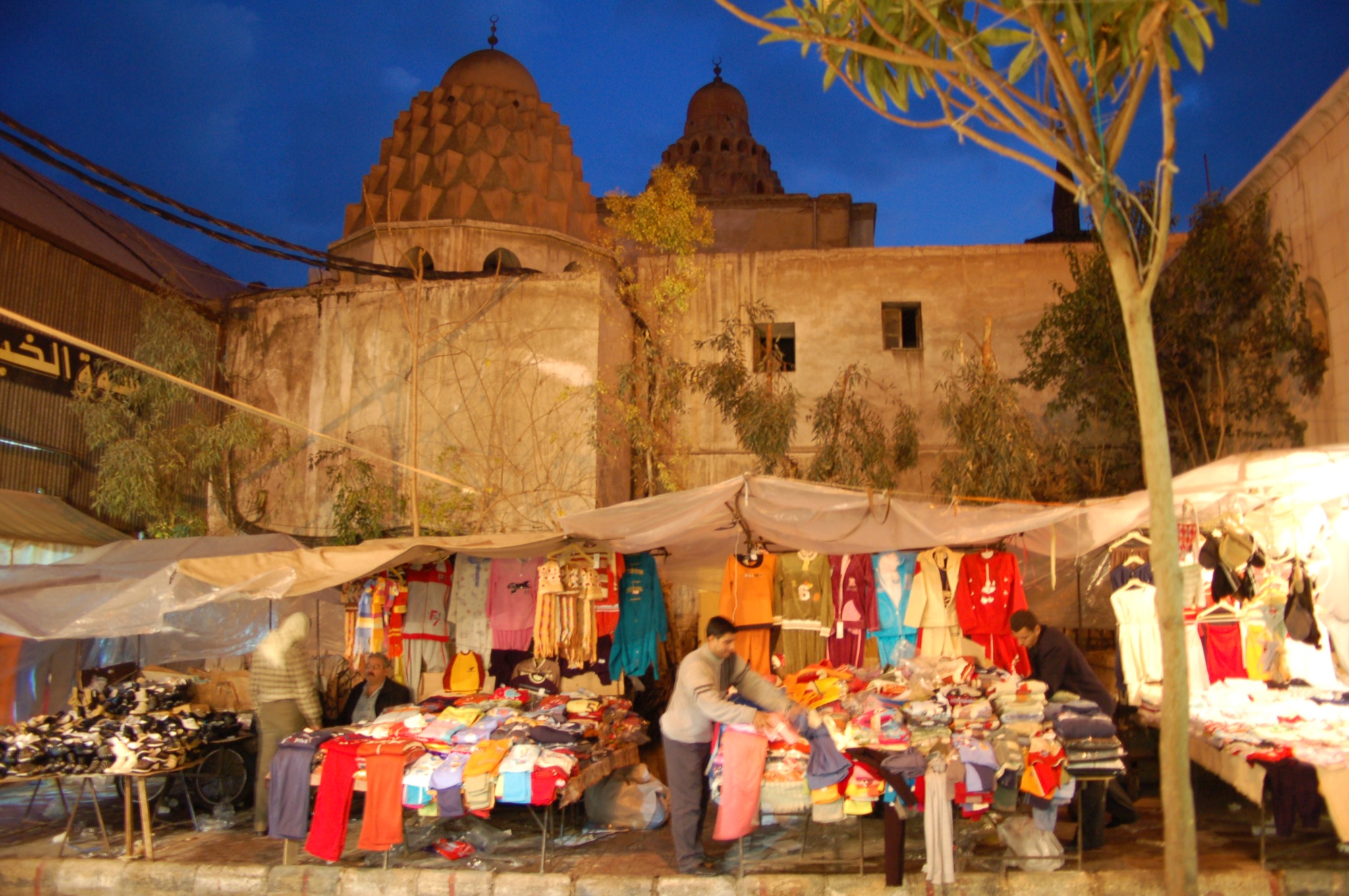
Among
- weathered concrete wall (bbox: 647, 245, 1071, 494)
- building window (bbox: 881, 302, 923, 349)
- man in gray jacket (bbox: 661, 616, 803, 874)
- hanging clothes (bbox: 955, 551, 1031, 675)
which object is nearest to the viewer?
man in gray jacket (bbox: 661, 616, 803, 874)

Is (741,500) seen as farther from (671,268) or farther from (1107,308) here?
(671,268)

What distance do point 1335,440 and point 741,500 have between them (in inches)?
252

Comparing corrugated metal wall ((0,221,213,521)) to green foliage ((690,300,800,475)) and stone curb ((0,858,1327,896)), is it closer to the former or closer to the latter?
stone curb ((0,858,1327,896))

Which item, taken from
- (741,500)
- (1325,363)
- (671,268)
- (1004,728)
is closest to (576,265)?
(671,268)

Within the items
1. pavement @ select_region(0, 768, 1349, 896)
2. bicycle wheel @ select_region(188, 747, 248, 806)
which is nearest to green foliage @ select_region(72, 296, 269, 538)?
bicycle wheel @ select_region(188, 747, 248, 806)

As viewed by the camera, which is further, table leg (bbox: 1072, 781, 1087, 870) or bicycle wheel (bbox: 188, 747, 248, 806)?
bicycle wheel (bbox: 188, 747, 248, 806)

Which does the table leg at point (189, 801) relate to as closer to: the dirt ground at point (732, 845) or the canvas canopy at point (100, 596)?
the dirt ground at point (732, 845)

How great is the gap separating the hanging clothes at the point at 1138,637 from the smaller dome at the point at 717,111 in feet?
66.7

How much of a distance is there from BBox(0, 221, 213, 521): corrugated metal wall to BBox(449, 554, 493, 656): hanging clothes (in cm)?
689

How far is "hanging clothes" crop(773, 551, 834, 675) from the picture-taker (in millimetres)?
8969

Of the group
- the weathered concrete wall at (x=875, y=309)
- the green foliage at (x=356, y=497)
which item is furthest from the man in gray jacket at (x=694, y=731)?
the weathered concrete wall at (x=875, y=309)

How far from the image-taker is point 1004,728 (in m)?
6.57

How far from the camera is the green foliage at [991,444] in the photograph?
424 inches

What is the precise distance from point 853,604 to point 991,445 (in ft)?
10.1
